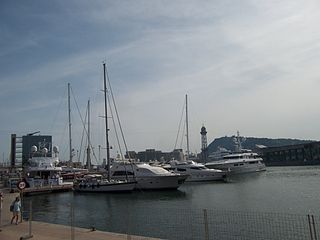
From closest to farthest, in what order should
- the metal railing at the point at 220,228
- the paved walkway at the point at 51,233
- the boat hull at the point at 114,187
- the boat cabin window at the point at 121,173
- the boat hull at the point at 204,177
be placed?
the paved walkway at the point at 51,233, the metal railing at the point at 220,228, the boat hull at the point at 114,187, the boat cabin window at the point at 121,173, the boat hull at the point at 204,177

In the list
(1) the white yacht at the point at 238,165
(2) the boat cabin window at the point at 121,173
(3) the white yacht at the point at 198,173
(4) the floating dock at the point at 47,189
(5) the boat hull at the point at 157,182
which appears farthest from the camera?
(1) the white yacht at the point at 238,165

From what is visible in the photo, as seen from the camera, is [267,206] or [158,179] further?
[158,179]

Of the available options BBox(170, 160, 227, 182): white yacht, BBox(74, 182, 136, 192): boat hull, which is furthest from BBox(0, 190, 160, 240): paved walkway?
BBox(170, 160, 227, 182): white yacht

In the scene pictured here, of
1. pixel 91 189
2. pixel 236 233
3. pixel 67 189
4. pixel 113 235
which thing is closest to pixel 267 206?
pixel 236 233

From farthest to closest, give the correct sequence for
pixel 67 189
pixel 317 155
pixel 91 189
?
pixel 317 155, pixel 67 189, pixel 91 189

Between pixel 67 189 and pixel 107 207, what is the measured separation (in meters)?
21.5

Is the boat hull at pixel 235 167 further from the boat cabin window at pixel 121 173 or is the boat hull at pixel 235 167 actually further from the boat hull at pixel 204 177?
the boat cabin window at pixel 121 173

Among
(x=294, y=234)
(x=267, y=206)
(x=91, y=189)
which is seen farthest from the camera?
(x=91, y=189)

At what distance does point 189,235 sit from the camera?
20953 mm

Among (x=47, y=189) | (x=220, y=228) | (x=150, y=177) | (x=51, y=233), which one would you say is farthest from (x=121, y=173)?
(x=51, y=233)

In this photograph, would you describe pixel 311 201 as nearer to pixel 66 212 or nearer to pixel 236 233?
pixel 236 233

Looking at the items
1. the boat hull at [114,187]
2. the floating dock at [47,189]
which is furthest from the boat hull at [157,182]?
the floating dock at [47,189]

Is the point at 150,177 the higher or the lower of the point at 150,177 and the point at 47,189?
the higher

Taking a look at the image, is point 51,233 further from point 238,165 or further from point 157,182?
point 238,165
